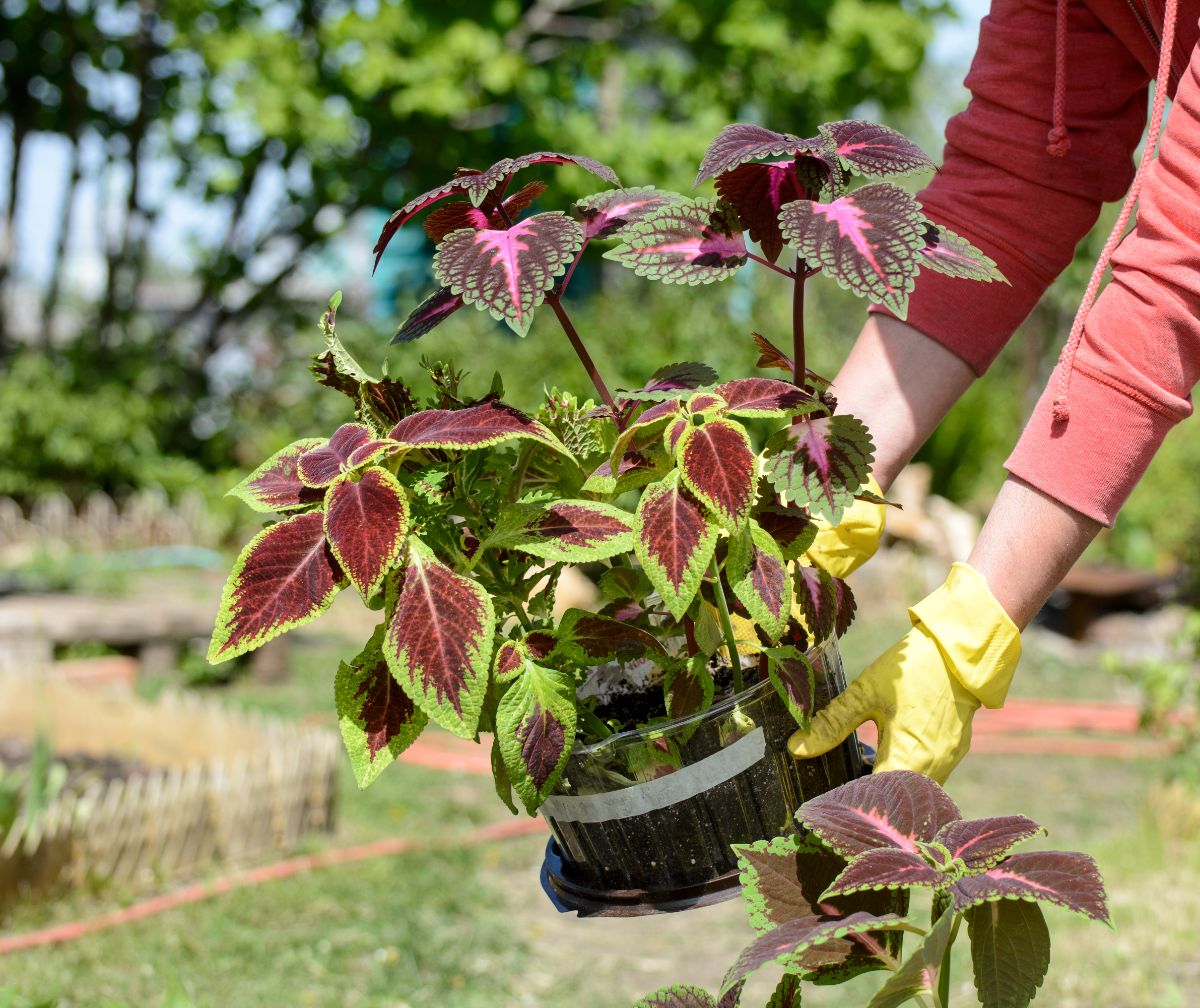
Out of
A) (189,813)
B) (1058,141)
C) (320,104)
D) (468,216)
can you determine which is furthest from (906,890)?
(320,104)

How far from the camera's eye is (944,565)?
26.9 feet

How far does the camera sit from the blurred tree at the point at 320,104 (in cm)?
819

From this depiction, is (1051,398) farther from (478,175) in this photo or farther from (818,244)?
(478,175)

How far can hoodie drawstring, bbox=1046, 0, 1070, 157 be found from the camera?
130cm

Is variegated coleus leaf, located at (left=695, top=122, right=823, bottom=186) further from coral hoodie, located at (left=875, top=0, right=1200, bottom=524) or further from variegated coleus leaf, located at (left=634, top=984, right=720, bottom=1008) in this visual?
variegated coleus leaf, located at (left=634, top=984, right=720, bottom=1008)

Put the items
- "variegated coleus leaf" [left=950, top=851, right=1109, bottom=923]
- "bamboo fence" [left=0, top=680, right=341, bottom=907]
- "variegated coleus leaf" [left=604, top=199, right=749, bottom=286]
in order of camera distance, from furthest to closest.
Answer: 1. "bamboo fence" [left=0, top=680, right=341, bottom=907]
2. "variegated coleus leaf" [left=604, top=199, right=749, bottom=286]
3. "variegated coleus leaf" [left=950, top=851, right=1109, bottom=923]

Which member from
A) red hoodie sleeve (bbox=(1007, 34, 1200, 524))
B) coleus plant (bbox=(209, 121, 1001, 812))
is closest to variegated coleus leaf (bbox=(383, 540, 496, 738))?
coleus plant (bbox=(209, 121, 1001, 812))

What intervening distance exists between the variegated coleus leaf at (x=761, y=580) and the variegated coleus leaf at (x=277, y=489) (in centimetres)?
35

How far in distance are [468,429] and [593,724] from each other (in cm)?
31

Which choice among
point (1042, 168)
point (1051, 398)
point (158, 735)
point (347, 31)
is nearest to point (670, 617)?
point (1051, 398)

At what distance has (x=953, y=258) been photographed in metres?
0.98

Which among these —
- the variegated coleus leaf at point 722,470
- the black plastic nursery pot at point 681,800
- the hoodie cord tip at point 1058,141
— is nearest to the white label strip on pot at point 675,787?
the black plastic nursery pot at point 681,800

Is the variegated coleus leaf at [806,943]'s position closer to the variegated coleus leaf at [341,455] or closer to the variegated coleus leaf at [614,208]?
the variegated coleus leaf at [341,455]

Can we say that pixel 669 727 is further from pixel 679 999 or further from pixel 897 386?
pixel 897 386
